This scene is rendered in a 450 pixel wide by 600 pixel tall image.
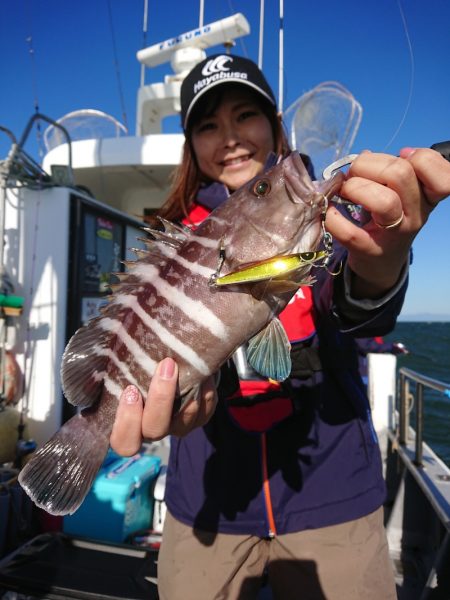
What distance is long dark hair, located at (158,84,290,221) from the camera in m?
2.50

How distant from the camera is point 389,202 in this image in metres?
1.23

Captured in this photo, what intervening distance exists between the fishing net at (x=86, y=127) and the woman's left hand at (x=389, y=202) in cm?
796

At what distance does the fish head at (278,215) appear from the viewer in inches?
60.0

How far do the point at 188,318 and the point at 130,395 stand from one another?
38 centimetres

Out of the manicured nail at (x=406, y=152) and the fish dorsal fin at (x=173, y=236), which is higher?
the manicured nail at (x=406, y=152)

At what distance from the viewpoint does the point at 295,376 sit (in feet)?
6.75

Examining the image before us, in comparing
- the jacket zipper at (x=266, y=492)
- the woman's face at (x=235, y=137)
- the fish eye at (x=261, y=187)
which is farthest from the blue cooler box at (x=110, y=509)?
the fish eye at (x=261, y=187)

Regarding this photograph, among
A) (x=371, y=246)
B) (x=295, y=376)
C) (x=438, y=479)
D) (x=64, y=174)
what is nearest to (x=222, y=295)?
(x=371, y=246)

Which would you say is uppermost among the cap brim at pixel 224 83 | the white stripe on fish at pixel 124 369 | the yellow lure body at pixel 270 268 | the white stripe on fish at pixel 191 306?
the cap brim at pixel 224 83

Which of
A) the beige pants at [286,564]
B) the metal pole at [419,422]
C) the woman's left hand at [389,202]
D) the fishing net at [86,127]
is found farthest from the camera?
the fishing net at [86,127]

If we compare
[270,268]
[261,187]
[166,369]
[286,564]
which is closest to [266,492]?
[286,564]

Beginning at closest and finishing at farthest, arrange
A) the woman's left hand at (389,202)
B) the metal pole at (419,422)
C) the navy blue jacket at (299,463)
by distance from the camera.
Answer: the woman's left hand at (389,202), the navy blue jacket at (299,463), the metal pole at (419,422)

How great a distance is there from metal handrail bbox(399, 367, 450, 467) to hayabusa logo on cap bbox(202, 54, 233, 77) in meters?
2.61

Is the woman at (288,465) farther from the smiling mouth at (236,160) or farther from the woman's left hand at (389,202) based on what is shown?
the smiling mouth at (236,160)
